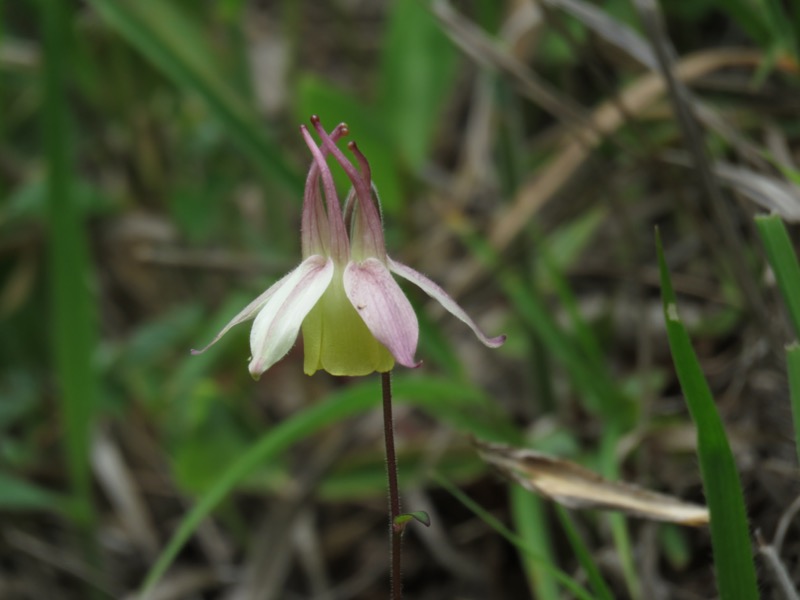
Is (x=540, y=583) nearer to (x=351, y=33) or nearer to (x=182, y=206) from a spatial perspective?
(x=182, y=206)

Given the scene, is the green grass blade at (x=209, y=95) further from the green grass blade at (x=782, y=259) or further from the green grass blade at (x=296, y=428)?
the green grass blade at (x=782, y=259)

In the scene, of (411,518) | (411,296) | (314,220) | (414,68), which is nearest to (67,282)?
(411,296)

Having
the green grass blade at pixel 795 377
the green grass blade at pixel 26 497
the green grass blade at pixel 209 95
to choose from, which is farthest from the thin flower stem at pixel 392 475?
the green grass blade at pixel 26 497

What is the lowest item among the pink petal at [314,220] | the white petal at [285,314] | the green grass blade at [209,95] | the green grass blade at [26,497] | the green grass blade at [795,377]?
the green grass blade at [26,497]

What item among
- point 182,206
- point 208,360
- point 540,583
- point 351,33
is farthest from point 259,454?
point 351,33

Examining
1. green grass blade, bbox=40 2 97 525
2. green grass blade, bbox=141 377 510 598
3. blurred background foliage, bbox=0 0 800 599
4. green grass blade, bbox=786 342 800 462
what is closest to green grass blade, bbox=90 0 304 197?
blurred background foliage, bbox=0 0 800 599

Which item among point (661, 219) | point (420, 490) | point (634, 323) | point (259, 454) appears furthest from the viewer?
point (661, 219)
